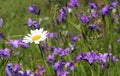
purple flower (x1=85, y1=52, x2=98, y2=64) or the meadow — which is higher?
the meadow

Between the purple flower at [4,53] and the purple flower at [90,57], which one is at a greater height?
the purple flower at [4,53]

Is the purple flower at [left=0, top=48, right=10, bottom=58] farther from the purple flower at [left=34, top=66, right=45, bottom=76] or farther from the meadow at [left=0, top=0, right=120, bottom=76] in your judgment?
the purple flower at [left=34, top=66, right=45, bottom=76]

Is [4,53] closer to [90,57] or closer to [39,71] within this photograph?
[39,71]

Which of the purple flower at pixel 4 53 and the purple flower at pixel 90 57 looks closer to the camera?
the purple flower at pixel 90 57

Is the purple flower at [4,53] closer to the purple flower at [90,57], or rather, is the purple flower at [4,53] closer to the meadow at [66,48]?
the meadow at [66,48]

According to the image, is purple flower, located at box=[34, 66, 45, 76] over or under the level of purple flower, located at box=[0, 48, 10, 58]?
under

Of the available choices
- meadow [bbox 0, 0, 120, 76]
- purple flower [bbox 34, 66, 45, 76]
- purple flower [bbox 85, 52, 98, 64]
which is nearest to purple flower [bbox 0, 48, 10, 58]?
meadow [bbox 0, 0, 120, 76]

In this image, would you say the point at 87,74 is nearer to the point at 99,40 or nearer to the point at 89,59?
the point at 89,59

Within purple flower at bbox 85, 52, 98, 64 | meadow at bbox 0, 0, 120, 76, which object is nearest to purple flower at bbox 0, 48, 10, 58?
meadow at bbox 0, 0, 120, 76

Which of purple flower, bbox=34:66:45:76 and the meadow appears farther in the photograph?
the meadow

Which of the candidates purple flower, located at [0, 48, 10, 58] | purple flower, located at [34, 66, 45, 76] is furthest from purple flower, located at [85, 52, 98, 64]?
purple flower, located at [0, 48, 10, 58]

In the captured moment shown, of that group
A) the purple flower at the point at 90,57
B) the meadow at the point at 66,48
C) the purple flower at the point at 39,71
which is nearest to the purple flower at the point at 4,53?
the meadow at the point at 66,48
